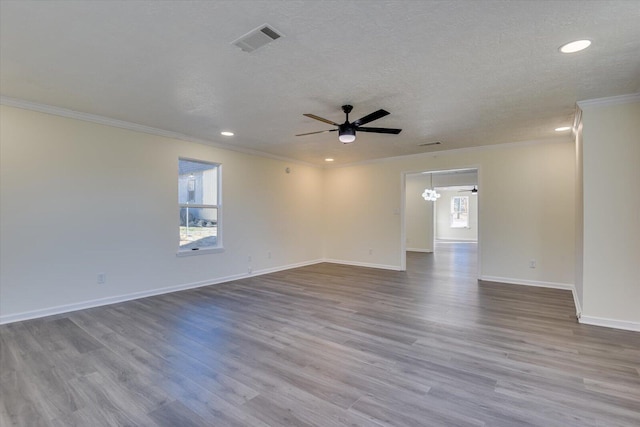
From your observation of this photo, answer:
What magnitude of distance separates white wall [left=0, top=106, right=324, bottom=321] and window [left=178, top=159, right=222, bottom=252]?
0.54ft

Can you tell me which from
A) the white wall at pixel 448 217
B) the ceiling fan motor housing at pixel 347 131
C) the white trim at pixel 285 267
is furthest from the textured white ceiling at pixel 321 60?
the white wall at pixel 448 217

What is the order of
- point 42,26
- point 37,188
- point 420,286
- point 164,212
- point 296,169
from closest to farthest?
point 42,26 < point 37,188 < point 164,212 < point 420,286 < point 296,169

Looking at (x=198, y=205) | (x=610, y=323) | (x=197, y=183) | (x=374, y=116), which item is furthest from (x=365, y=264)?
(x=374, y=116)

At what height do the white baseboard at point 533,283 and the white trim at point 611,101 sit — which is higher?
the white trim at point 611,101

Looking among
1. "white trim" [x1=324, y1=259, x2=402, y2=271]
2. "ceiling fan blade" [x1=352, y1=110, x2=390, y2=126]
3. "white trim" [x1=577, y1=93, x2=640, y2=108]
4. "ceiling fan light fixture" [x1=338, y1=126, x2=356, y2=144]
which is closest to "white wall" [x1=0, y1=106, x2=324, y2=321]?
"white trim" [x1=324, y1=259, x2=402, y2=271]

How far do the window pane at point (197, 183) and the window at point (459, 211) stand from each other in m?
12.6

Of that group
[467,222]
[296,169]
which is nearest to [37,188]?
[296,169]

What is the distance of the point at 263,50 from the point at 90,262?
12.0 ft

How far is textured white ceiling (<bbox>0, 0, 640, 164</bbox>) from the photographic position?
6.48ft

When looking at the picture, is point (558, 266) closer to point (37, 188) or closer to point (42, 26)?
point (42, 26)

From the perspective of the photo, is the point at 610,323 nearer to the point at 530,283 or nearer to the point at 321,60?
the point at 530,283

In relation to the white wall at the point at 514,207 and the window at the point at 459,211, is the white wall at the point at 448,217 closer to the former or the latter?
the window at the point at 459,211

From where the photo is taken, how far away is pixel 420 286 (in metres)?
5.31

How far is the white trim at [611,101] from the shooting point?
3.27 meters
